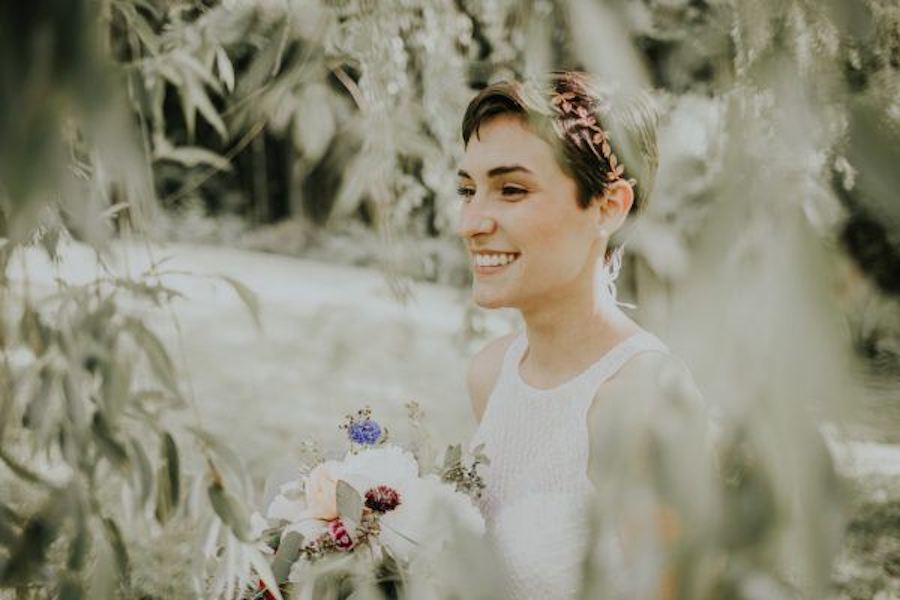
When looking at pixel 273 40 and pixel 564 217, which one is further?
pixel 564 217

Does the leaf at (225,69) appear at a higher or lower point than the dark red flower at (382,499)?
higher

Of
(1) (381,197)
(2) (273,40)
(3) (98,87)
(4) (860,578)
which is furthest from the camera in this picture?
(4) (860,578)

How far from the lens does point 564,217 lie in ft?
4.34

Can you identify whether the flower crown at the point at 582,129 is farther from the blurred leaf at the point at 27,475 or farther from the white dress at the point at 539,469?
the blurred leaf at the point at 27,475

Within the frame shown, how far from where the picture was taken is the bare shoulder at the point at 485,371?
1716 mm

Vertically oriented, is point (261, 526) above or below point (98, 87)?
below

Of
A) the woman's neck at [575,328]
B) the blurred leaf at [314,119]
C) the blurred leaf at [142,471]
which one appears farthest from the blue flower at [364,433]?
the blurred leaf at [142,471]

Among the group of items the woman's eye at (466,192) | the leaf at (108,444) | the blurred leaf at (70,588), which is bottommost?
the blurred leaf at (70,588)

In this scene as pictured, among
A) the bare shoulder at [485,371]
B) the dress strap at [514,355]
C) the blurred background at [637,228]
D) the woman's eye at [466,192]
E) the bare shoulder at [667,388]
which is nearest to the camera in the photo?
the blurred background at [637,228]

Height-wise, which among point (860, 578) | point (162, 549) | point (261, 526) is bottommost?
point (860, 578)

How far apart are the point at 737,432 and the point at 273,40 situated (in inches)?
25.8

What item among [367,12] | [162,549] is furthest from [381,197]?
[162,549]

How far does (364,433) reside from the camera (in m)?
1.40

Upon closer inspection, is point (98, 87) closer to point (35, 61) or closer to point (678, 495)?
point (35, 61)
